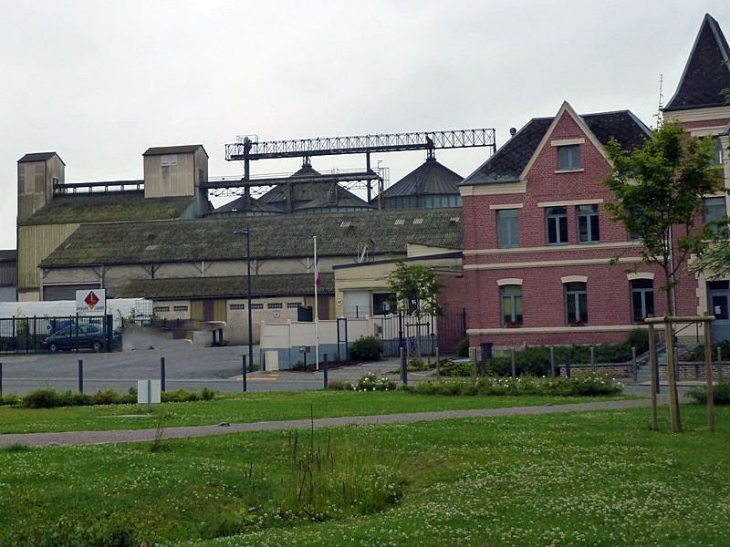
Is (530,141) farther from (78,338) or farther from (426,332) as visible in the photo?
(78,338)

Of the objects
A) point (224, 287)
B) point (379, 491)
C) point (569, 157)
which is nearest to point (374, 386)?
point (379, 491)

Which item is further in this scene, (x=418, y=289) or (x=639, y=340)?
(x=418, y=289)

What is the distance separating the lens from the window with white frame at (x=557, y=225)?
145 ft

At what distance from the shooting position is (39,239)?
86.5 meters

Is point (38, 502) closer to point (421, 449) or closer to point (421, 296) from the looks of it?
point (421, 449)

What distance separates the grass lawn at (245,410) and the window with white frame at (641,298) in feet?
62.5

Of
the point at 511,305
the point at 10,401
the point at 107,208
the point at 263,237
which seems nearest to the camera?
the point at 10,401

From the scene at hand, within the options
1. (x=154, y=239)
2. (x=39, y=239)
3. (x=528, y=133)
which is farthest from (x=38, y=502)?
(x=39, y=239)

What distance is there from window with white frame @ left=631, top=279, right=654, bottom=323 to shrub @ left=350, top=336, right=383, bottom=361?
12543 millimetres

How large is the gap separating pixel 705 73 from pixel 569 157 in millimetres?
6485

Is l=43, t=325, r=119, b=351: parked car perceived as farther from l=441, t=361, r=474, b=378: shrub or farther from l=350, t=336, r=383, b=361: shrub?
l=441, t=361, r=474, b=378: shrub

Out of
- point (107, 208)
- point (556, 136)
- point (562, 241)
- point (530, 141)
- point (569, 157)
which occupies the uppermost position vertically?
point (107, 208)

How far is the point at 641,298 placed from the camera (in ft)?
141

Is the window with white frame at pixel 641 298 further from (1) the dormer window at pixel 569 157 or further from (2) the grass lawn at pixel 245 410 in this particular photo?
(2) the grass lawn at pixel 245 410
